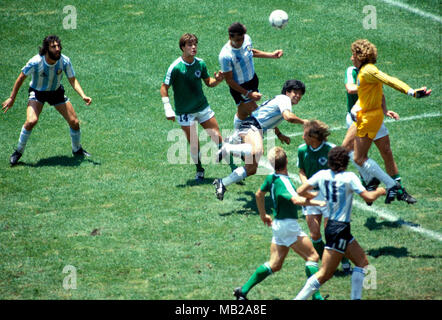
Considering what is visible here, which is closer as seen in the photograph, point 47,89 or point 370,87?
point 370,87

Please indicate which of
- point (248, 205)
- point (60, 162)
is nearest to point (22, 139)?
point (60, 162)

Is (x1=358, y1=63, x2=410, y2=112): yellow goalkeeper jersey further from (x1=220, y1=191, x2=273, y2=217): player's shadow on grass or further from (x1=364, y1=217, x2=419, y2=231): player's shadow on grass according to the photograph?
(x1=220, y1=191, x2=273, y2=217): player's shadow on grass

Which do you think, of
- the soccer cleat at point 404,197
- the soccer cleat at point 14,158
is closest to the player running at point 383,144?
the soccer cleat at point 404,197

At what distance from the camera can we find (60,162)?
487 inches

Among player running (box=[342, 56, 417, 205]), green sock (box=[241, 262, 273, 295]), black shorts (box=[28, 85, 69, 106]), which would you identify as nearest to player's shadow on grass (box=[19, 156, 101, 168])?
black shorts (box=[28, 85, 69, 106])

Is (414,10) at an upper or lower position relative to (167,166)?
upper

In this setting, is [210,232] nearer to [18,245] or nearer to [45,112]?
[18,245]

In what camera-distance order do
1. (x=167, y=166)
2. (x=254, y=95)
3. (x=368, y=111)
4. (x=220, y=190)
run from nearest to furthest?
1. (x=368, y=111)
2. (x=220, y=190)
3. (x=254, y=95)
4. (x=167, y=166)

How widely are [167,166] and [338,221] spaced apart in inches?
219

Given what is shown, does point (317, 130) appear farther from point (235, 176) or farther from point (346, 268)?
point (235, 176)

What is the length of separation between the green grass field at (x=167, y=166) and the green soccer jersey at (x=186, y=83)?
1.32m

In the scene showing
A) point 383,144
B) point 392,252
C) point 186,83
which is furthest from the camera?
point 186,83

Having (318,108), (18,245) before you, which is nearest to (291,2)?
(318,108)

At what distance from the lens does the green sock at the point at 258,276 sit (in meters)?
7.26
